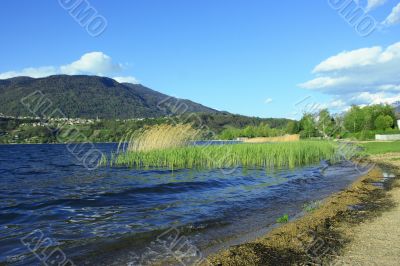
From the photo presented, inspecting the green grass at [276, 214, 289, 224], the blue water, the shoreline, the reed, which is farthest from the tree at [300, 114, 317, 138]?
Answer: the green grass at [276, 214, 289, 224]

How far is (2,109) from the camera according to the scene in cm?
18125

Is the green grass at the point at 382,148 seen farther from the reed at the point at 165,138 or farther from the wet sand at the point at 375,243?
the wet sand at the point at 375,243

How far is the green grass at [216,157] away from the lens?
25234mm

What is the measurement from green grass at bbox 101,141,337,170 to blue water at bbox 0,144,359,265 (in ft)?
14.7

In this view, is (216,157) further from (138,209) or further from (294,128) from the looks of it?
(294,128)

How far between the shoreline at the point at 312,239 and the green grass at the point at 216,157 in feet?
46.5

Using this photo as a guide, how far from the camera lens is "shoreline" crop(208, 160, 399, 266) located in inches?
247

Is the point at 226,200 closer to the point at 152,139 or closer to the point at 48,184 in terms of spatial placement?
the point at 48,184

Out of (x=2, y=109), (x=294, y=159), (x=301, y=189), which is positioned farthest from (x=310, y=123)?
(x=2, y=109)

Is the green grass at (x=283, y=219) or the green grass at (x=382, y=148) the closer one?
the green grass at (x=283, y=219)

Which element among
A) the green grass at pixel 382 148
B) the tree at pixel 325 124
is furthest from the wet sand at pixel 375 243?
the tree at pixel 325 124

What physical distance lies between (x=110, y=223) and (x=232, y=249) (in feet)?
13.9

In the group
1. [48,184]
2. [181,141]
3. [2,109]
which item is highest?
[2,109]

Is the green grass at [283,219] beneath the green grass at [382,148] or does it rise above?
beneath
